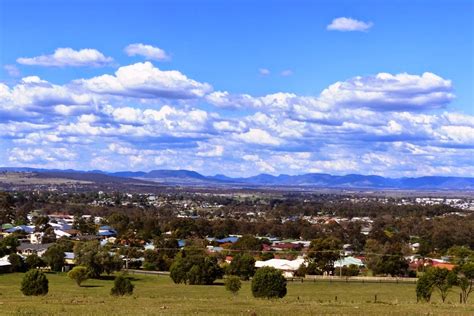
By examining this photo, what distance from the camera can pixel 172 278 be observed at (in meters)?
60.0

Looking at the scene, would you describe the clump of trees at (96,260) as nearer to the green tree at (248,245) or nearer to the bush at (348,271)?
the bush at (348,271)

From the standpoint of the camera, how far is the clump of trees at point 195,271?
5756cm

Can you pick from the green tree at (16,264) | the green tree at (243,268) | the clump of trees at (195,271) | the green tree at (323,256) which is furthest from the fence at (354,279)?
the green tree at (16,264)

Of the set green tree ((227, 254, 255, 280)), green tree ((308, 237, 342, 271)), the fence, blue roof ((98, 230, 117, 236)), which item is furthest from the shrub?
blue roof ((98, 230, 117, 236))

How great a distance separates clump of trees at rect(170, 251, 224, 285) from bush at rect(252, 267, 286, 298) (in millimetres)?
22311

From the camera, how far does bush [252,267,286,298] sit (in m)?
34.8

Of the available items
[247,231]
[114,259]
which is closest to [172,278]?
[114,259]

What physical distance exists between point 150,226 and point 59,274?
4251 centimetres

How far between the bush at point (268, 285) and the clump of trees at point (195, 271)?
73.2ft

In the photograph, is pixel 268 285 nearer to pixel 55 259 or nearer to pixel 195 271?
pixel 195 271

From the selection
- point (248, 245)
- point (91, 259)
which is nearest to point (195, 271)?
point (91, 259)

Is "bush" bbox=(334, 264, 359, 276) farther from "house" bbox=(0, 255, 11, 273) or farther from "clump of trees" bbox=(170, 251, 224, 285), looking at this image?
"house" bbox=(0, 255, 11, 273)

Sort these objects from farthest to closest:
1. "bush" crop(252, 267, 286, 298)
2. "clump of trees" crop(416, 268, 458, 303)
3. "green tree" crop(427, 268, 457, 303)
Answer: "green tree" crop(427, 268, 457, 303) < "clump of trees" crop(416, 268, 458, 303) < "bush" crop(252, 267, 286, 298)

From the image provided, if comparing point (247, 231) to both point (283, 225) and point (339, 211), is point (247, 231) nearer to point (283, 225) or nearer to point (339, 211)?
point (283, 225)
